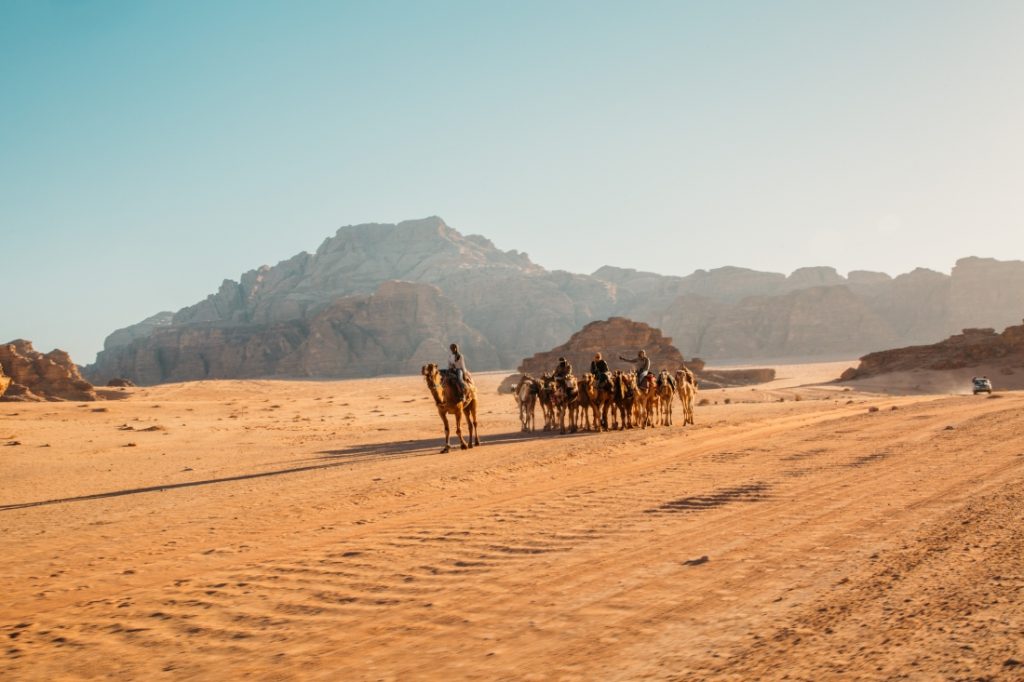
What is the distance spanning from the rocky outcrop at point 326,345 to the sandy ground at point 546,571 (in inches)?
4857

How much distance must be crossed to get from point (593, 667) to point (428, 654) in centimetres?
114

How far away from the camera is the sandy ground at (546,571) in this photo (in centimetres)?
459

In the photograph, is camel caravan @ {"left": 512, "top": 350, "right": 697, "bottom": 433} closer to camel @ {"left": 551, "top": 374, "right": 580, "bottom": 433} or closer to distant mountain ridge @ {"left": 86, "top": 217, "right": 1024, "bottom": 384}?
Answer: camel @ {"left": 551, "top": 374, "right": 580, "bottom": 433}

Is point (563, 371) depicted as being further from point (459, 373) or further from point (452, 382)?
point (452, 382)

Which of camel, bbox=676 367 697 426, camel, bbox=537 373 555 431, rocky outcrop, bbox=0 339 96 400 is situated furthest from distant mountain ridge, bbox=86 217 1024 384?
camel, bbox=676 367 697 426

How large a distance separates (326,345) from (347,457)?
124m

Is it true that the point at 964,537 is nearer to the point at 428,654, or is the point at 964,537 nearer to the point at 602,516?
the point at 602,516

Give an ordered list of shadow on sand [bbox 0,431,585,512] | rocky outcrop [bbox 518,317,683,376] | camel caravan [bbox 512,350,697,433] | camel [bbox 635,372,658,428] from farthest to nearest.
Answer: rocky outcrop [bbox 518,317,683,376] → camel [bbox 635,372,658,428] → camel caravan [bbox 512,350,697,433] → shadow on sand [bbox 0,431,585,512]

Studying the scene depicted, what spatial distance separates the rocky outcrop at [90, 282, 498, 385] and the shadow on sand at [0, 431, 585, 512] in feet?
364

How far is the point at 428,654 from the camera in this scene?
Result: 15.6 feet

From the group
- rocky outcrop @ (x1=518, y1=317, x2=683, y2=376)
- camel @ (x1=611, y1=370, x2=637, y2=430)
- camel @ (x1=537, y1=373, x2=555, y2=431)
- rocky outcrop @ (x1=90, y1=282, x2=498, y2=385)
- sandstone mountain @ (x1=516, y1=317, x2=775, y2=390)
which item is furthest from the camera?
rocky outcrop @ (x1=90, y1=282, x2=498, y2=385)

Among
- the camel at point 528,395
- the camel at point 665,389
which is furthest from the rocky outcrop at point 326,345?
the camel at point 665,389

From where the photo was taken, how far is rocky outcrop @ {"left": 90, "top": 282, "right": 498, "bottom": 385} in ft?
454

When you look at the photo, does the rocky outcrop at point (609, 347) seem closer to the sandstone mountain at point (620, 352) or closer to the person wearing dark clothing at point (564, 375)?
the sandstone mountain at point (620, 352)
